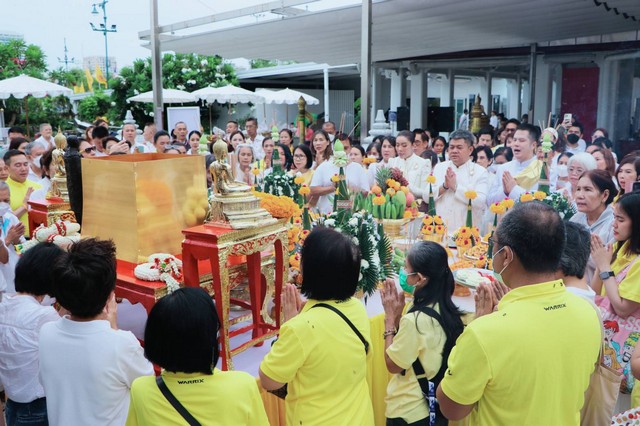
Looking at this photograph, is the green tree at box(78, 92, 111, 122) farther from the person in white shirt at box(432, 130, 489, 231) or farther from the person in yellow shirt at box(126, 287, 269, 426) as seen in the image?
the person in yellow shirt at box(126, 287, 269, 426)

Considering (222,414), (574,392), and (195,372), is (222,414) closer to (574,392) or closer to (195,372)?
(195,372)

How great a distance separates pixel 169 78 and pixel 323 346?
19638mm

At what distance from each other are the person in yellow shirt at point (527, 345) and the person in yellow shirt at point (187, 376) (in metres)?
0.61

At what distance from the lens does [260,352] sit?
298 cm

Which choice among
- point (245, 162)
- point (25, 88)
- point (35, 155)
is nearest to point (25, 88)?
point (25, 88)

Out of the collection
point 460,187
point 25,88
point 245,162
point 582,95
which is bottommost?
point 460,187

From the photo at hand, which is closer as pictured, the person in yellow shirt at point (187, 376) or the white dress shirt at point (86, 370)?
the person in yellow shirt at point (187, 376)

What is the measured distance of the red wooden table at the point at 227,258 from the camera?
2561 mm

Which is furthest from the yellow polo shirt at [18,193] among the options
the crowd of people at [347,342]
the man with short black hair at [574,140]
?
the man with short black hair at [574,140]

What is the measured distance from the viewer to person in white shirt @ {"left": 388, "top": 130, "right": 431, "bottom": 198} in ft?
19.2

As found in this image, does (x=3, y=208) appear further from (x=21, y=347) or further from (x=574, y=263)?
(x=574, y=263)

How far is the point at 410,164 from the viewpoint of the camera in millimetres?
5961

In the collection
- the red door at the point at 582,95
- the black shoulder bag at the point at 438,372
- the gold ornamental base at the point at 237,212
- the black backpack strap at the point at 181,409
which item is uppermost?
the red door at the point at 582,95

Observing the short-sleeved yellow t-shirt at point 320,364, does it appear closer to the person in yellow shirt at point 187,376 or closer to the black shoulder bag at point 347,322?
the black shoulder bag at point 347,322
